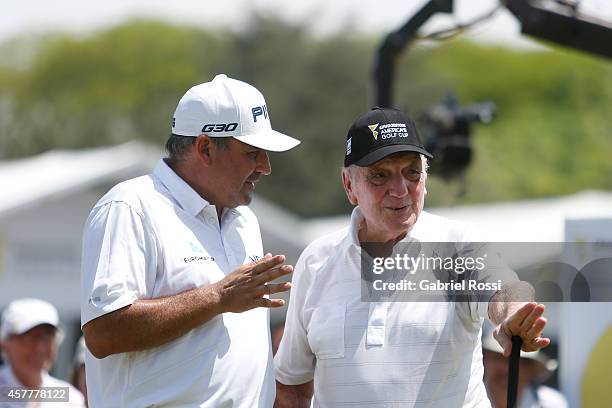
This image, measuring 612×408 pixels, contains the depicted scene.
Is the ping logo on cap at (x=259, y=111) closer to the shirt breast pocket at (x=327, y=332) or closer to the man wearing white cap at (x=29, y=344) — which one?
the shirt breast pocket at (x=327, y=332)

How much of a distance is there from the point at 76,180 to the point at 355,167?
37.6 feet

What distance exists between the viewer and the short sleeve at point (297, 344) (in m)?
4.30

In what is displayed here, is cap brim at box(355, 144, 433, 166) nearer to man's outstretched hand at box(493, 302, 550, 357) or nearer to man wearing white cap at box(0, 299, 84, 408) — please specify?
man's outstretched hand at box(493, 302, 550, 357)

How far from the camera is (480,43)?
83.4 metres

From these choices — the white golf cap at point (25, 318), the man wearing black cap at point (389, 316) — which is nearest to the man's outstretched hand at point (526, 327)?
the man wearing black cap at point (389, 316)

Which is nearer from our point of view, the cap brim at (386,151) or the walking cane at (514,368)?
the walking cane at (514,368)

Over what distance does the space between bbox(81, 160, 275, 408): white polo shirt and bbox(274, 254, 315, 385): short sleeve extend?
0.24 meters

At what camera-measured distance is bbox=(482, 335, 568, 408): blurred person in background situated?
6.39m

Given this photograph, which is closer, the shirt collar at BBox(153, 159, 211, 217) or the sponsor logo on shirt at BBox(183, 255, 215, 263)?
the sponsor logo on shirt at BBox(183, 255, 215, 263)

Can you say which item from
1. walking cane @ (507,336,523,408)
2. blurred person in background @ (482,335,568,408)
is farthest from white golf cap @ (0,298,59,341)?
walking cane @ (507,336,523,408)

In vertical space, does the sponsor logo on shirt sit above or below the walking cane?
above
